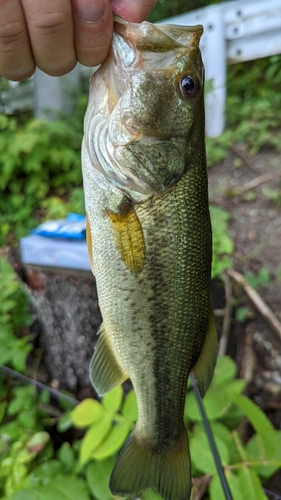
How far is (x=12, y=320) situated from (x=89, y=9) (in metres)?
2.13

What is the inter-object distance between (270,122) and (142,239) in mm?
3944

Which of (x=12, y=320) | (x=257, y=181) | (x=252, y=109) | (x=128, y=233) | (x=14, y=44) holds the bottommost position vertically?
(x=12, y=320)

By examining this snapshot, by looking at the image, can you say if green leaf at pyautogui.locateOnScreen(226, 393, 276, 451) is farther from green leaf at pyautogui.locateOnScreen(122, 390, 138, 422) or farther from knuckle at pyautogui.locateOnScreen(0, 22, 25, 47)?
knuckle at pyautogui.locateOnScreen(0, 22, 25, 47)

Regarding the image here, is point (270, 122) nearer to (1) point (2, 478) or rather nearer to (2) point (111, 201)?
(2) point (111, 201)

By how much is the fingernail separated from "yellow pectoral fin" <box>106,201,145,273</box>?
1.35 feet

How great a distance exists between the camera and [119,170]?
957 mm

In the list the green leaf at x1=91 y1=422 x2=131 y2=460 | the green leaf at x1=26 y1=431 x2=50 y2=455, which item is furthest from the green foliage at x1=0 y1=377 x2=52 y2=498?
the green leaf at x1=91 y1=422 x2=131 y2=460

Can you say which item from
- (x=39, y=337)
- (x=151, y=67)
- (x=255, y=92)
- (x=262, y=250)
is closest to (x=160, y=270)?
(x=151, y=67)

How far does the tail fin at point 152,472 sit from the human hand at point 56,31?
109 centimetres

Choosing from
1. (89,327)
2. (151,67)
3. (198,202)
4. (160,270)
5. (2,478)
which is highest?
(151,67)

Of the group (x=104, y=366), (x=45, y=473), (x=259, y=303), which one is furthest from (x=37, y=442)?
(x=259, y=303)

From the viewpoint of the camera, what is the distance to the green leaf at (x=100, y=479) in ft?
3.94

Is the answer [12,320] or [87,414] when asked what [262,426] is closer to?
[87,414]

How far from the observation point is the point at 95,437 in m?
1.34
